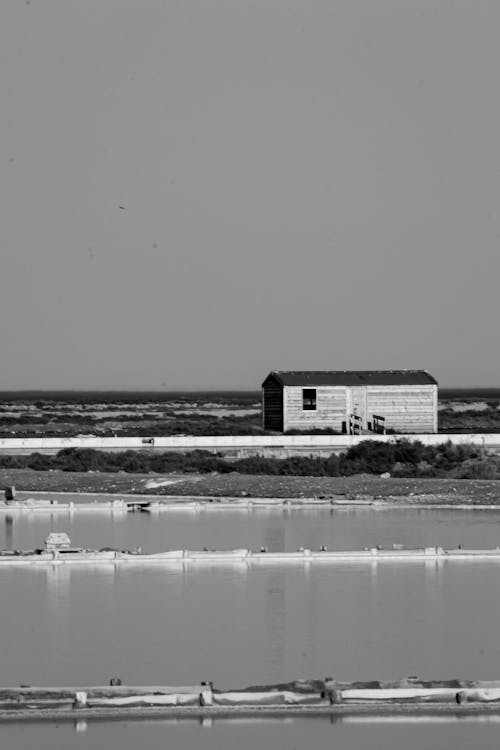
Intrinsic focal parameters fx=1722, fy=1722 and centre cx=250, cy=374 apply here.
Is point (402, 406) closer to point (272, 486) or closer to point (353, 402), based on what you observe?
point (353, 402)

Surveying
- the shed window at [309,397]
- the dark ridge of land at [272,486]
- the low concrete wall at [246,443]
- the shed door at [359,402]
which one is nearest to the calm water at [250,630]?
the dark ridge of land at [272,486]

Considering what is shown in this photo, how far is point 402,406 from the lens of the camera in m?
63.1

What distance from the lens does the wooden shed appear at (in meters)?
62.3

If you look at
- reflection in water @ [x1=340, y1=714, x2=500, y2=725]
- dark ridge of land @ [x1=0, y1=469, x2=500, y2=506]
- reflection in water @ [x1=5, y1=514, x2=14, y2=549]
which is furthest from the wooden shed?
reflection in water @ [x1=340, y1=714, x2=500, y2=725]

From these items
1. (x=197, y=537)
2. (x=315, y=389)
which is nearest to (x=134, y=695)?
(x=197, y=537)

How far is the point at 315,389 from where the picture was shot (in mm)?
62188

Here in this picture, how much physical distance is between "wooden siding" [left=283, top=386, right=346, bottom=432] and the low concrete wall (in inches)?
115

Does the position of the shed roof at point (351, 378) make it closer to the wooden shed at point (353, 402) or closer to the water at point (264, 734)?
the wooden shed at point (353, 402)

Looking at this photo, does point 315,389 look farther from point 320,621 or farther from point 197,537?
point 320,621

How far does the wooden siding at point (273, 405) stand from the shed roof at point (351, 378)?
407 mm

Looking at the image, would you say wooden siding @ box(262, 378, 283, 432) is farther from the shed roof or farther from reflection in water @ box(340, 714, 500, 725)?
reflection in water @ box(340, 714, 500, 725)

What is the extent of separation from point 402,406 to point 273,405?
4828 millimetres

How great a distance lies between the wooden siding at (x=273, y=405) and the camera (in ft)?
207

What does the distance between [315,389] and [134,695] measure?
4259 cm
